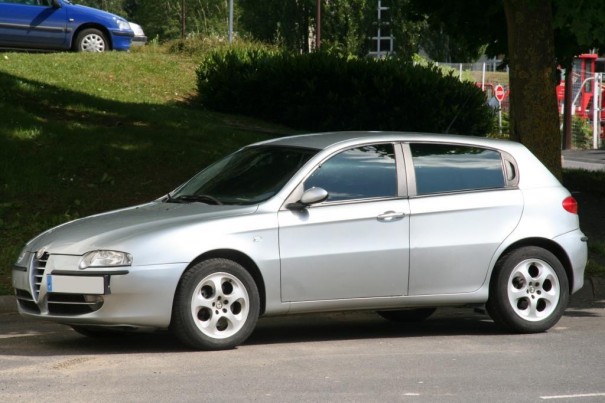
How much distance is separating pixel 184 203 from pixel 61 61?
52.4 feet

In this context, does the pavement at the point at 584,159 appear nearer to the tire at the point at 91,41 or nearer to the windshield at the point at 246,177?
the tire at the point at 91,41

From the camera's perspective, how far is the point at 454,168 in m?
9.48

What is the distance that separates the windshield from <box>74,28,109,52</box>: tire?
17692mm

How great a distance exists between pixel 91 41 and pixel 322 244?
63.0ft

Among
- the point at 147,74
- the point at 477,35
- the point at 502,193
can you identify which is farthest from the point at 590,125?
the point at 502,193

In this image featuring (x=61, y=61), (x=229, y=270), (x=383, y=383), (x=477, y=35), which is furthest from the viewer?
(x=61, y=61)

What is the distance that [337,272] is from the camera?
8828 mm

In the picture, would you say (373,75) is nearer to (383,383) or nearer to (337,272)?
(337,272)

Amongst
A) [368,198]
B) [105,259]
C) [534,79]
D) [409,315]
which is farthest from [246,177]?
[534,79]

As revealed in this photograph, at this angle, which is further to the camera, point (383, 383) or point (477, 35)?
point (477, 35)

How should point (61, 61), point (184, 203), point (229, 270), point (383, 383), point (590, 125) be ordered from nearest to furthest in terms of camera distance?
point (383, 383), point (229, 270), point (184, 203), point (61, 61), point (590, 125)

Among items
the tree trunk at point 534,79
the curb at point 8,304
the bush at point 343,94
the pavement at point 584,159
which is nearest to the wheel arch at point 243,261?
the curb at point 8,304

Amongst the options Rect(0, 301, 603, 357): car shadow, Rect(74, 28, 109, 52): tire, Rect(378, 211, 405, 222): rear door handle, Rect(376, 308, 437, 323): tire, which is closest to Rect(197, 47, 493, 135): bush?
Rect(74, 28, 109, 52): tire

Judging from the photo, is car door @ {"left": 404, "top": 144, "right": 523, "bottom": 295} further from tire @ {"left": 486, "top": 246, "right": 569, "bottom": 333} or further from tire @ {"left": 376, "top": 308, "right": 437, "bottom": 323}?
tire @ {"left": 376, "top": 308, "right": 437, "bottom": 323}
